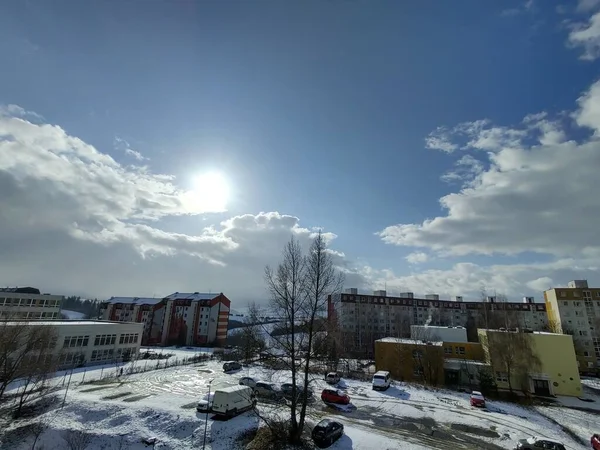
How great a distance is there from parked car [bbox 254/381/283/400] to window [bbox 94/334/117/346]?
99.2 feet

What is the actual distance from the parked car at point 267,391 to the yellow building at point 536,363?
93.3ft

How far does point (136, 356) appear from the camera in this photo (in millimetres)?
55531

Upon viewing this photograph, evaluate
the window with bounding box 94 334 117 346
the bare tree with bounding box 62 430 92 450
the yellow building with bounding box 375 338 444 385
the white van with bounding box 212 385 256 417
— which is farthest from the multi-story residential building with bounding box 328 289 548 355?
the bare tree with bounding box 62 430 92 450

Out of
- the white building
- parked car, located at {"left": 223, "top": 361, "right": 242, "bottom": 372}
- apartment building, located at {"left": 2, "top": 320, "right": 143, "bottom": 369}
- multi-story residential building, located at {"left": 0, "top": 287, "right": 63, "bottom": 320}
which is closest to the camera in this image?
apartment building, located at {"left": 2, "top": 320, "right": 143, "bottom": 369}

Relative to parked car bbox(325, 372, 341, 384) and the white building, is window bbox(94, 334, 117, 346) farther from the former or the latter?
the white building

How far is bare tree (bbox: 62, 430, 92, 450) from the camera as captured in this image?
70.4 ft

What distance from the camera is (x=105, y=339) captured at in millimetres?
50688

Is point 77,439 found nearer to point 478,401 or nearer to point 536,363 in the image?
point 478,401

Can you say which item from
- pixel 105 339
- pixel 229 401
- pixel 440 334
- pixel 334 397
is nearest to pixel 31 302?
pixel 105 339

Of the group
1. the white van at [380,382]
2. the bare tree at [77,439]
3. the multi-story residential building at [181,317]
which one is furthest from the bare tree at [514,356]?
the multi-story residential building at [181,317]

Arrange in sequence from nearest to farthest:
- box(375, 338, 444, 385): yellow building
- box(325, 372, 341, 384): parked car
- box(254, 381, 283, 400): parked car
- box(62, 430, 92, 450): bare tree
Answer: box(62, 430, 92, 450): bare tree, box(254, 381, 283, 400): parked car, box(325, 372, 341, 384): parked car, box(375, 338, 444, 385): yellow building

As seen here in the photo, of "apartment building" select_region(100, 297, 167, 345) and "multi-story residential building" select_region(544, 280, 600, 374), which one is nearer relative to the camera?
"multi-story residential building" select_region(544, 280, 600, 374)

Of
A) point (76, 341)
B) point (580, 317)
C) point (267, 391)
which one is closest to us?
point (267, 391)

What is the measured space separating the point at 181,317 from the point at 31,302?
3339cm
